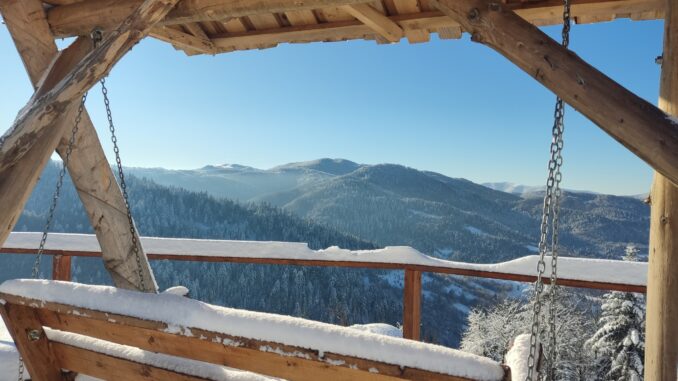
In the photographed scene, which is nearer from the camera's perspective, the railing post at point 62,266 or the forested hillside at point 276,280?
the railing post at point 62,266

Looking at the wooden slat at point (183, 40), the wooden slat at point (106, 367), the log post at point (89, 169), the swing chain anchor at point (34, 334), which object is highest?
the wooden slat at point (183, 40)

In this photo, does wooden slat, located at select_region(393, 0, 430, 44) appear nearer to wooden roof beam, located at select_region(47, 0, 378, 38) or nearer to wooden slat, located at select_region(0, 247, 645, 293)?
wooden roof beam, located at select_region(47, 0, 378, 38)

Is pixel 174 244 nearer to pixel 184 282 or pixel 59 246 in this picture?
pixel 59 246

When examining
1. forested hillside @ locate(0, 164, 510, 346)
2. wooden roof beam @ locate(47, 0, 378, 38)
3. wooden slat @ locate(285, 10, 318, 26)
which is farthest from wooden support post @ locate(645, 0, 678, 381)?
forested hillside @ locate(0, 164, 510, 346)

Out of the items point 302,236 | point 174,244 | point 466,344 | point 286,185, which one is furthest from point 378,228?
point 174,244

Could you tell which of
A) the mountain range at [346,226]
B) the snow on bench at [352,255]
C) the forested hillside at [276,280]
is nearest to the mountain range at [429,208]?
the mountain range at [346,226]

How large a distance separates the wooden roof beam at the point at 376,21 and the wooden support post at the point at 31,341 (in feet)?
Answer: 6.89

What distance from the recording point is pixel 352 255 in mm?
3070

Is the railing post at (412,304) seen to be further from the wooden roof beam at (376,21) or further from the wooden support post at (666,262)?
the wooden roof beam at (376,21)

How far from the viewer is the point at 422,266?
2840mm

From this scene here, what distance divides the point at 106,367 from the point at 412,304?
1832 millimetres

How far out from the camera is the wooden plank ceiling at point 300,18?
87.3 inches

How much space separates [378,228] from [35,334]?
83335 mm

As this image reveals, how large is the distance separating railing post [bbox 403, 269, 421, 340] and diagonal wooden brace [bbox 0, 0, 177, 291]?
208cm
